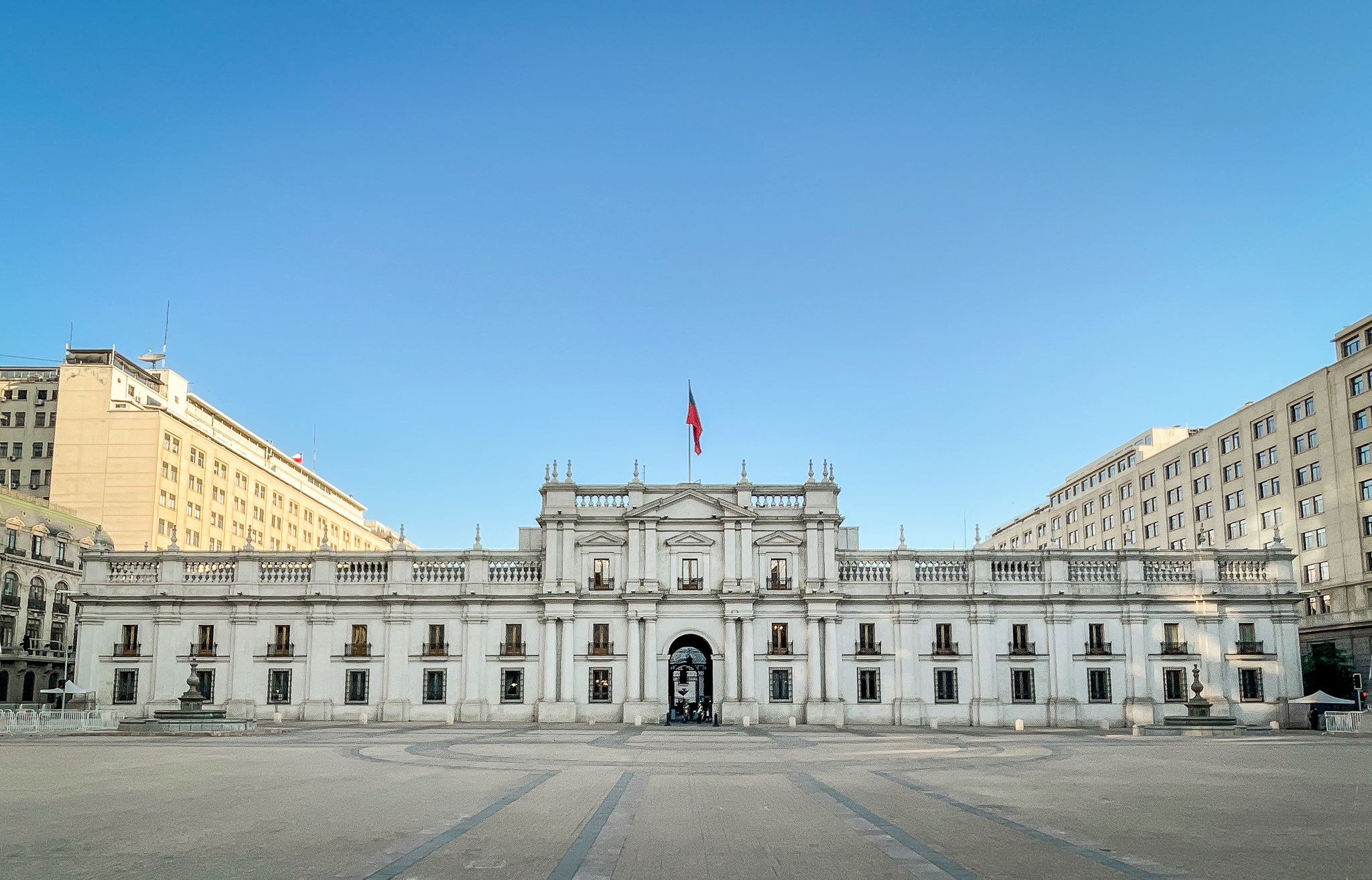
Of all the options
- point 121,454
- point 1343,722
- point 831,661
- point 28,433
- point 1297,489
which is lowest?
point 1343,722

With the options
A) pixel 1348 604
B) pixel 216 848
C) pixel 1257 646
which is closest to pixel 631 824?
pixel 216 848

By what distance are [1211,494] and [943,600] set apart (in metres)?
52.6

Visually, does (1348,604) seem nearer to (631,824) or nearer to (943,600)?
(943,600)

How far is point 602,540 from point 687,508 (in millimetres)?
5767

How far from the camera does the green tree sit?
7694 centimetres

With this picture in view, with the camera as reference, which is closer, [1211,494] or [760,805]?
[760,805]

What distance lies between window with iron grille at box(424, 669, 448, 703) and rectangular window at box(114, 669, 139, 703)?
1740 centimetres

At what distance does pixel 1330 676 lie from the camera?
77.1 metres

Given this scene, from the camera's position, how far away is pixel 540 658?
218ft

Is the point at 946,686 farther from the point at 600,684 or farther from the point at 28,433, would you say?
the point at 28,433

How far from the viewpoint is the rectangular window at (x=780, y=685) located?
66000 millimetres

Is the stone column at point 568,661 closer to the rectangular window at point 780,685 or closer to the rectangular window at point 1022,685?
the rectangular window at point 780,685

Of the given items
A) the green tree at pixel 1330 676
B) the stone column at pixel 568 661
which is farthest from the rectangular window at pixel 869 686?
the green tree at pixel 1330 676

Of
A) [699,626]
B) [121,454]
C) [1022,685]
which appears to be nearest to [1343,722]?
[1022,685]
